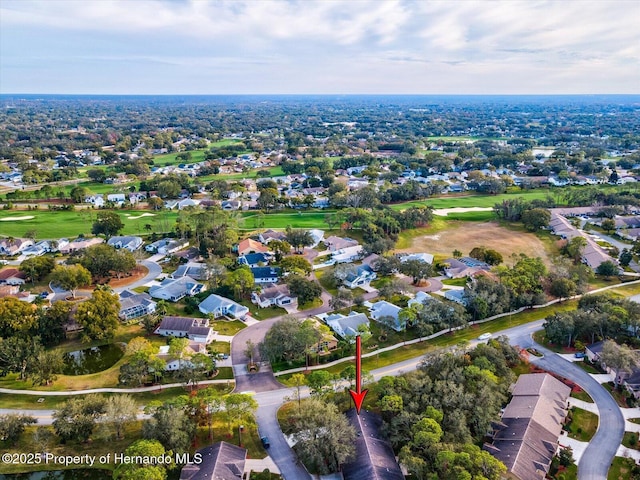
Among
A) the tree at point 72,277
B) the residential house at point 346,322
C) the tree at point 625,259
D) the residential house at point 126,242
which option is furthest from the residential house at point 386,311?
the residential house at point 126,242

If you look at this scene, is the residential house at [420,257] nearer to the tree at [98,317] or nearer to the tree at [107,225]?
the tree at [98,317]

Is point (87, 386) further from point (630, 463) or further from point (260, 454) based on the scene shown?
point (630, 463)

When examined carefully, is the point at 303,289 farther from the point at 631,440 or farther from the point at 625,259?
the point at 625,259

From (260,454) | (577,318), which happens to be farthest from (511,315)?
(260,454)

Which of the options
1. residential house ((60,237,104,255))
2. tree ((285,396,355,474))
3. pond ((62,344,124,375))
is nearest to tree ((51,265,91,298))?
pond ((62,344,124,375))

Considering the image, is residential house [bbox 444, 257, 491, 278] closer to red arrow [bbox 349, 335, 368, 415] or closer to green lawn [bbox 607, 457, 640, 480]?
green lawn [bbox 607, 457, 640, 480]

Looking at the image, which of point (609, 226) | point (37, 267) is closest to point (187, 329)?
point (37, 267)
